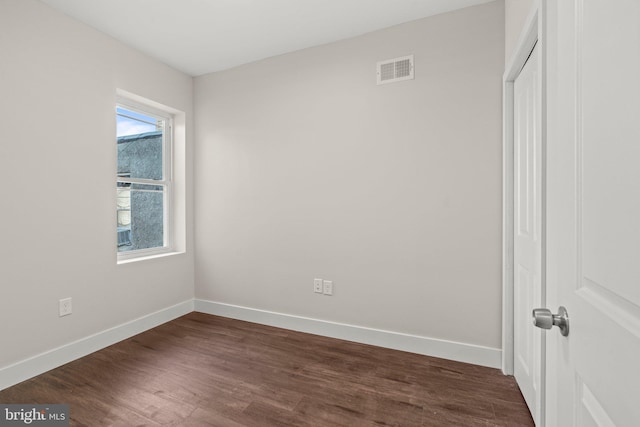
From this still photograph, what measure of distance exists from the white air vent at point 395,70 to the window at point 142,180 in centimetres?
231

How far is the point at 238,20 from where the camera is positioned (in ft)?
8.06

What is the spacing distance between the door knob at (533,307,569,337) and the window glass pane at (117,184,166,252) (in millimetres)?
3169

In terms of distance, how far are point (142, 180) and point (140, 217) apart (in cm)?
37

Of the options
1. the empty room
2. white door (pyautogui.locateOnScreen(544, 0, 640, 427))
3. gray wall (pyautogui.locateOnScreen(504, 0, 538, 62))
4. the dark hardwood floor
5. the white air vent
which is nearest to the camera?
white door (pyautogui.locateOnScreen(544, 0, 640, 427))

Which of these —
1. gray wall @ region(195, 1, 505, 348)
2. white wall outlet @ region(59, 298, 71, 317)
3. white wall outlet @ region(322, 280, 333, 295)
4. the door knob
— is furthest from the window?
the door knob

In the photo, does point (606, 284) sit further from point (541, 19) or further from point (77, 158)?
point (77, 158)

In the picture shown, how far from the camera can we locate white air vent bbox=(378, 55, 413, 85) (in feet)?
8.16

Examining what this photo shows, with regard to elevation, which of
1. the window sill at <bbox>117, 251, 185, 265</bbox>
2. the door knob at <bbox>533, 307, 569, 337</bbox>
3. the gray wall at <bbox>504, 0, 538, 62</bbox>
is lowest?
the window sill at <bbox>117, 251, 185, 265</bbox>

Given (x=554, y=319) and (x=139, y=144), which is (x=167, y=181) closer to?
(x=139, y=144)

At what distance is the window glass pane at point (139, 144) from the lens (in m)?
2.92

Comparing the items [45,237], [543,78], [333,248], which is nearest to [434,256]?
[333,248]

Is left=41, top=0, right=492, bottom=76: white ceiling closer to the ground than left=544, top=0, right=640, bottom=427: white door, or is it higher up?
higher up

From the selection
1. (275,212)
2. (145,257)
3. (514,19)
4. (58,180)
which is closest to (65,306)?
(145,257)

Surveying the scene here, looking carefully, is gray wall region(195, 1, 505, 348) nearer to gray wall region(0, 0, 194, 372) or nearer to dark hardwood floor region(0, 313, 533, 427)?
dark hardwood floor region(0, 313, 533, 427)
